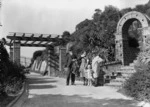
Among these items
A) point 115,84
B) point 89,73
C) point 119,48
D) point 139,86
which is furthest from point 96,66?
point 119,48

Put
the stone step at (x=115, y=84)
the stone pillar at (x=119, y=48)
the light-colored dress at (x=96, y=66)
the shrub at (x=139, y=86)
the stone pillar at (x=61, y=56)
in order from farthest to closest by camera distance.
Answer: the stone pillar at (x=61, y=56) → the stone pillar at (x=119, y=48) → the light-colored dress at (x=96, y=66) → the stone step at (x=115, y=84) → the shrub at (x=139, y=86)

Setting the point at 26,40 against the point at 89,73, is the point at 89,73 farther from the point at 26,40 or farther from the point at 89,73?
the point at 26,40

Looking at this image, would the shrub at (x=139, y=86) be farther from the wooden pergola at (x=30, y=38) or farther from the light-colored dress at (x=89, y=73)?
the wooden pergola at (x=30, y=38)

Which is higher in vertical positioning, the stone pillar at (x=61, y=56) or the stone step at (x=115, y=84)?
the stone pillar at (x=61, y=56)

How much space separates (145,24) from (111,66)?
12.5 feet

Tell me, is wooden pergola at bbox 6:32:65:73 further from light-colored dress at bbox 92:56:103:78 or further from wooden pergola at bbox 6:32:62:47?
light-colored dress at bbox 92:56:103:78

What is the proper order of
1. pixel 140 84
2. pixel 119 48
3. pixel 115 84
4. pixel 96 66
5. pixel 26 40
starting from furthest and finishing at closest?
pixel 26 40 → pixel 119 48 → pixel 96 66 → pixel 115 84 → pixel 140 84

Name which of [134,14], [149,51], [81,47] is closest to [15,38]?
[81,47]

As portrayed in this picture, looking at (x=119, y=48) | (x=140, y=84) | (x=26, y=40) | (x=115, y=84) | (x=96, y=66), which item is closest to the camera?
(x=140, y=84)

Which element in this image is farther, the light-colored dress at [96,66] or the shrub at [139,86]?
the light-colored dress at [96,66]

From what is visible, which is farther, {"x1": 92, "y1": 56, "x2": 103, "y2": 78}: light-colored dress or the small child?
the small child

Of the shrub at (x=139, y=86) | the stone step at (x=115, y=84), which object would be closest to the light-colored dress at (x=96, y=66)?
the stone step at (x=115, y=84)

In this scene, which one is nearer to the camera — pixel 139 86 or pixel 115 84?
pixel 139 86

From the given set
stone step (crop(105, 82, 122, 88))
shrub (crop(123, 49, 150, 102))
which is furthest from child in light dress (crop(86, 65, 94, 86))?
shrub (crop(123, 49, 150, 102))
